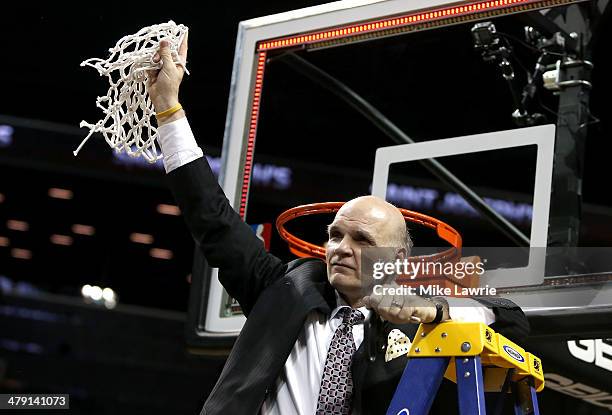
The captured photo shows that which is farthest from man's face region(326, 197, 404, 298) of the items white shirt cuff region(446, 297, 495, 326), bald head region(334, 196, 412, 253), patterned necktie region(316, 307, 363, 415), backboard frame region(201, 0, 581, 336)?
backboard frame region(201, 0, 581, 336)

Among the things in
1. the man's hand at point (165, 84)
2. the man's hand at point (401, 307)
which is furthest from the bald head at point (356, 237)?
the man's hand at point (165, 84)

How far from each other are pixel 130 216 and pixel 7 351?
1.85m

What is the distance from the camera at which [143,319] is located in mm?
10469

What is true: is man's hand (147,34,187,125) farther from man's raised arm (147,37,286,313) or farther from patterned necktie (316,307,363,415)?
patterned necktie (316,307,363,415)

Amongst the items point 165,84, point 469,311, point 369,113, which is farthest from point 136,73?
point 369,113

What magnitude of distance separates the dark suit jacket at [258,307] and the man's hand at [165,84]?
162 millimetres

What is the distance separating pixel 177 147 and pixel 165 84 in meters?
0.16

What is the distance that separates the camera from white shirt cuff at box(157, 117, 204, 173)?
89.3 inches

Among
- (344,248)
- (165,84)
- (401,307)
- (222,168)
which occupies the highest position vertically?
(222,168)

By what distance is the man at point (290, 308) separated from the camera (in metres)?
2.20

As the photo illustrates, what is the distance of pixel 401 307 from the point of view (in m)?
1.87

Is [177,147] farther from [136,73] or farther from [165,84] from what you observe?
[136,73]

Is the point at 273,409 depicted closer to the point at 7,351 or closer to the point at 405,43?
the point at 405,43

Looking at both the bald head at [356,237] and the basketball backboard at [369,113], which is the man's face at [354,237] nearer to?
the bald head at [356,237]
